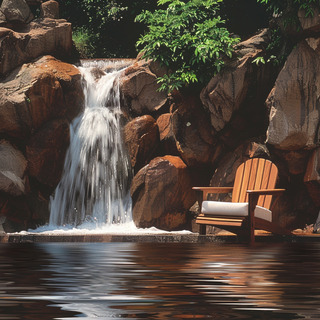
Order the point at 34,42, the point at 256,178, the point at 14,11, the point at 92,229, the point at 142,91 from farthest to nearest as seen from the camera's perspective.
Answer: the point at 14,11
the point at 34,42
the point at 142,91
the point at 92,229
the point at 256,178

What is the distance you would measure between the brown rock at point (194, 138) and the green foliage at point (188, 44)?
0.52 m

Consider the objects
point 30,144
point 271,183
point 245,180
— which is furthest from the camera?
point 30,144

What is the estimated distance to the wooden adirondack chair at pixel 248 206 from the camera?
782cm

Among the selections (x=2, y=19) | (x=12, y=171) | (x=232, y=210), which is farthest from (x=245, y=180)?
(x=2, y=19)

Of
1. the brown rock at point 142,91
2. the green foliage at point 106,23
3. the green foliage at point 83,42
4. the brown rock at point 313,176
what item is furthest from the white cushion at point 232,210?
the green foliage at point 106,23

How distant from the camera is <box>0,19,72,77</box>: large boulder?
1220cm

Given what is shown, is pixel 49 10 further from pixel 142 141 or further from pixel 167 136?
pixel 167 136

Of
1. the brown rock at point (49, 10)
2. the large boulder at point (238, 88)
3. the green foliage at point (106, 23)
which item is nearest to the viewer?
the large boulder at point (238, 88)

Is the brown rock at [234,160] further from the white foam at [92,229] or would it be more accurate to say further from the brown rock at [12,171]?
the brown rock at [12,171]

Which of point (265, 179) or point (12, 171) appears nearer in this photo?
point (265, 179)

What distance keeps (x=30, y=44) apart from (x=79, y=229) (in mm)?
3845

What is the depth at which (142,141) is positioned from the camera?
1081 centimetres

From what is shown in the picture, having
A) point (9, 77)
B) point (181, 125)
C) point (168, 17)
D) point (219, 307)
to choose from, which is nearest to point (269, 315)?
point (219, 307)

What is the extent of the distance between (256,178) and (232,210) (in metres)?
0.80
